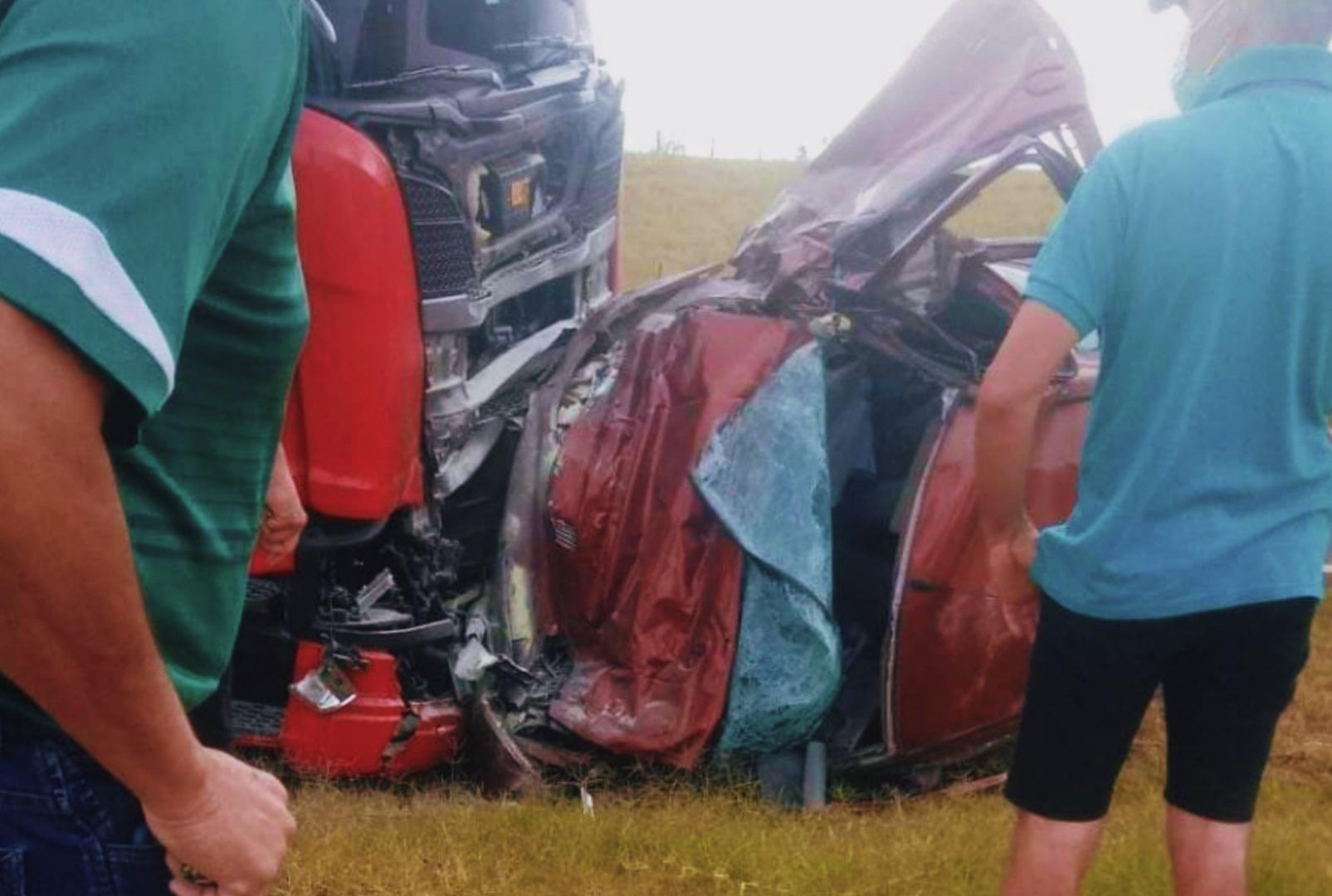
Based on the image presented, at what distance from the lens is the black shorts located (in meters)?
2.34

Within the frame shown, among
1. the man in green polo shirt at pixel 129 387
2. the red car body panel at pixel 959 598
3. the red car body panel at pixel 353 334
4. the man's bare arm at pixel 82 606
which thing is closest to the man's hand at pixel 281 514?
the man in green polo shirt at pixel 129 387

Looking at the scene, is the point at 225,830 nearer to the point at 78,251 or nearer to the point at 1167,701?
the point at 78,251

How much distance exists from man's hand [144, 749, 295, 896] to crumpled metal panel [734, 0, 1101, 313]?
280 cm

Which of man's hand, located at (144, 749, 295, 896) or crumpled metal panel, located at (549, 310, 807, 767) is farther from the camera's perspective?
crumpled metal panel, located at (549, 310, 807, 767)

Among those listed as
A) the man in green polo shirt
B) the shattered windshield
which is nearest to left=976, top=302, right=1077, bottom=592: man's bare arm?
the man in green polo shirt

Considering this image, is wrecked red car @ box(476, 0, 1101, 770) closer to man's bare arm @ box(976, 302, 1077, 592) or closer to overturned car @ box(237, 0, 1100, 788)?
overturned car @ box(237, 0, 1100, 788)

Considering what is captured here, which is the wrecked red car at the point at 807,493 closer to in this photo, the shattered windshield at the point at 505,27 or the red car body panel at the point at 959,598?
the red car body panel at the point at 959,598

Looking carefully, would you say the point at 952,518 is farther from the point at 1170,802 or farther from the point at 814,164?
the point at 814,164

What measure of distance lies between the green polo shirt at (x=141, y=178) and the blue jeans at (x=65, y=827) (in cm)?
6

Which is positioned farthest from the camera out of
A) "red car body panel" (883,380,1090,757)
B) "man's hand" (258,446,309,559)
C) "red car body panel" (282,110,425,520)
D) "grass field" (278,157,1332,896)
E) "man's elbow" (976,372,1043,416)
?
"red car body panel" (883,380,1090,757)

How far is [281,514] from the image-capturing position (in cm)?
175

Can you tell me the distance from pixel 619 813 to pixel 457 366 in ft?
3.78

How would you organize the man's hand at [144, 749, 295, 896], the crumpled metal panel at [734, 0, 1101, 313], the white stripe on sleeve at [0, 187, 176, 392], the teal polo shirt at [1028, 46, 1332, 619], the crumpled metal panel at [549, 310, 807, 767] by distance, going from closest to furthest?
1. the white stripe on sleeve at [0, 187, 176, 392]
2. the man's hand at [144, 749, 295, 896]
3. the teal polo shirt at [1028, 46, 1332, 619]
4. the crumpled metal panel at [549, 310, 807, 767]
5. the crumpled metal panel at [734, 0, 1101, 313]

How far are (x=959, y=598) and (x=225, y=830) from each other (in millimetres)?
2590
